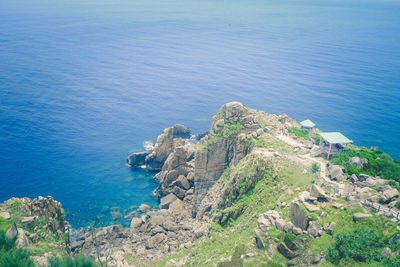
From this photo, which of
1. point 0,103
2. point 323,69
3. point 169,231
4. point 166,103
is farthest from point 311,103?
point 0,103

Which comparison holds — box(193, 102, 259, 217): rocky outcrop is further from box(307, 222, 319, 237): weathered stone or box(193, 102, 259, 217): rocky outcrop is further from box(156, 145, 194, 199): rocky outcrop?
box(307, 222, 319, 237): weathered stone

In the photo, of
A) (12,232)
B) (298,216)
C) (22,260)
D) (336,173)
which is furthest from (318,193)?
(12,232)

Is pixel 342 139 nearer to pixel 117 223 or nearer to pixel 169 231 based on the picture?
pixel 169 231

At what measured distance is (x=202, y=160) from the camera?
2810 inches

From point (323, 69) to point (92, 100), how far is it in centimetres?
11761

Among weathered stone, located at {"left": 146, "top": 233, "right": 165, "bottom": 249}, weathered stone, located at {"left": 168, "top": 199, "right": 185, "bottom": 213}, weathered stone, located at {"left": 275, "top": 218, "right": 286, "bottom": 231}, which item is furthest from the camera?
weathered stone, located at {"left": 168, "top": 199, "right": 185, "bottom": 213}

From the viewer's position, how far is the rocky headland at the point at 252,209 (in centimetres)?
3928

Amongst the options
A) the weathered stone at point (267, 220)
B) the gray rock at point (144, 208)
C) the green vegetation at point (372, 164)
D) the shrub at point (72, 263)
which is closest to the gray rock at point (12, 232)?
the shrub at point (72, 263)

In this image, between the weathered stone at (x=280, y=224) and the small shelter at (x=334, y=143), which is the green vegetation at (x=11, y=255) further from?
the small shelter at (x=334, y=143)

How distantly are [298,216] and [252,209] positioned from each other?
461 inches

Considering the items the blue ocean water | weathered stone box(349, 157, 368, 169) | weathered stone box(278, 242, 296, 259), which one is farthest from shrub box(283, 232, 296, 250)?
the blue ocean water

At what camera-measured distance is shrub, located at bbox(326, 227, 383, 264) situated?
114 ft

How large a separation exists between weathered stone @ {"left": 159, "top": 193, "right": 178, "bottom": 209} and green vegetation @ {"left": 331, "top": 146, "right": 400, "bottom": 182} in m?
40.7

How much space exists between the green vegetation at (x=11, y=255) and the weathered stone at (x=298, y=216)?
33439 mm
